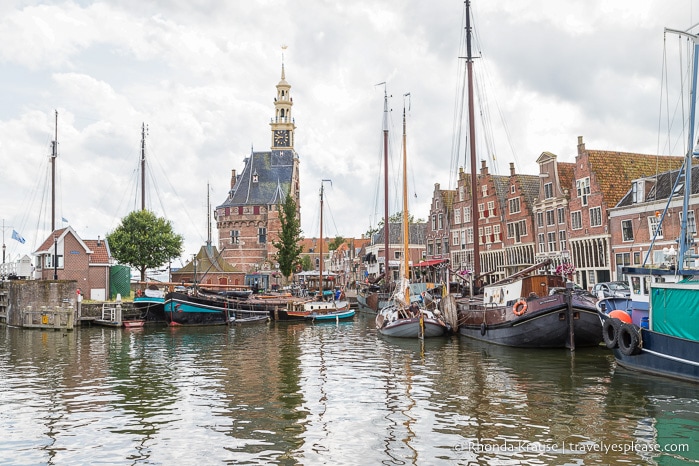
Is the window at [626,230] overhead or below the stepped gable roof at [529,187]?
below

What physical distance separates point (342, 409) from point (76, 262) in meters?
43.7

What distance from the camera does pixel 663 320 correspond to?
20.8 metres

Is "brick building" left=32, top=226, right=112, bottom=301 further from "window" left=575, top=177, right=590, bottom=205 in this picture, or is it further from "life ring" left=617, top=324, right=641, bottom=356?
"life ring" left=617, top=324, right=641, bottom=356

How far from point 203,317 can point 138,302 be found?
5501mm

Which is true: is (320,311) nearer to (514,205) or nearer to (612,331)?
(514,205)

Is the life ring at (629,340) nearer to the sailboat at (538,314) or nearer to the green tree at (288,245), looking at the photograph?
the sailboat at (538,314)

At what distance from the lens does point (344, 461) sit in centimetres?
1262

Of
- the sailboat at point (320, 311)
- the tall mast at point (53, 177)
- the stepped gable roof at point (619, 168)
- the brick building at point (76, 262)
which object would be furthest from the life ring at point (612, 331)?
the tall mast at point (53, 177)

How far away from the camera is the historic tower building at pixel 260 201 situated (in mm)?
109250

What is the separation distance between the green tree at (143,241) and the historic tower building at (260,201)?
1211 inches

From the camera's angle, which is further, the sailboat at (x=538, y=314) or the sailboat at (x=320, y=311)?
the sailboat at (x=320, y=311)

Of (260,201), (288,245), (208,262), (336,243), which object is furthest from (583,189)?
(336,243)

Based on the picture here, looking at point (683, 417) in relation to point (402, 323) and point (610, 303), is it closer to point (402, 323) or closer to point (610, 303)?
point (610, 303)

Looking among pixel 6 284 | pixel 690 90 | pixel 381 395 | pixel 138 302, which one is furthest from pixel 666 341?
pixel 6 284
